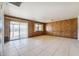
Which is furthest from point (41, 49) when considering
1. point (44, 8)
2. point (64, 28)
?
point (64, 28)

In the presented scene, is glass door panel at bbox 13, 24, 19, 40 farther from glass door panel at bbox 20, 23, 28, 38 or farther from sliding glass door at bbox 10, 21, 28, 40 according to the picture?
glass door panel at bbox 20, 23, 28, 38

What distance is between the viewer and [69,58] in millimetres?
3514

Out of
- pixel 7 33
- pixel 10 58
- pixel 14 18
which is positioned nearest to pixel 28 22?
pixel 14 18

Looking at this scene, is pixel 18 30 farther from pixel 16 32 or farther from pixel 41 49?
pixel 41 49

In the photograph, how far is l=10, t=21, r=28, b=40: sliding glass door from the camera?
8.75m

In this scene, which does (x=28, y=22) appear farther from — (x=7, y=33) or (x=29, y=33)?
(x=7, y=33)

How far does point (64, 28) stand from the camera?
11445 mm

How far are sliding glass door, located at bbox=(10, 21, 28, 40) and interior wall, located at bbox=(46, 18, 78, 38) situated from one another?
483 centimetres

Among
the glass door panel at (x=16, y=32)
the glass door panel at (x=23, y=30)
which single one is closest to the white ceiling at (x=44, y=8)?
the glass door panel at (x=16, y=32)

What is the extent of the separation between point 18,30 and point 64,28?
19.8 feet

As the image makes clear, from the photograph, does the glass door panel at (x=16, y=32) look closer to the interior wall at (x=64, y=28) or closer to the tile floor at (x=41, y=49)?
the tile floor at (x=41, y=49)

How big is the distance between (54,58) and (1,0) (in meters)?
2.98

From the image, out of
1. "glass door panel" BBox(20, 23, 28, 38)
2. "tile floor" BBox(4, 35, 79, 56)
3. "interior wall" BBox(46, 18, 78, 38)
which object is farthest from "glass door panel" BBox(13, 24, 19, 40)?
"interior wall" BBox(46, 18, 78, 38)

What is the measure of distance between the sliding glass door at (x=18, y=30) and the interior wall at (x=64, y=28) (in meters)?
4.83
